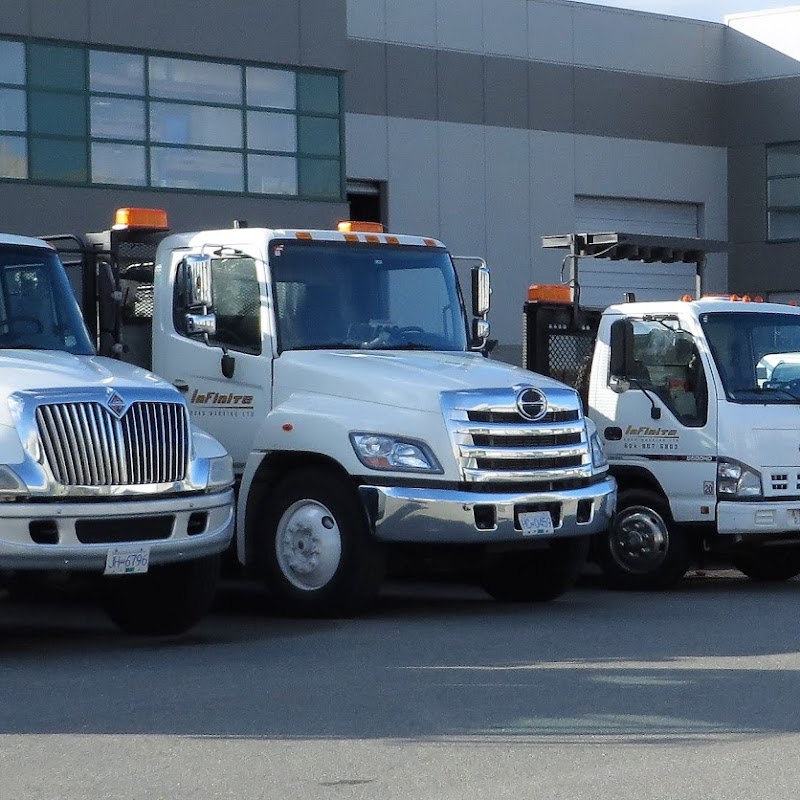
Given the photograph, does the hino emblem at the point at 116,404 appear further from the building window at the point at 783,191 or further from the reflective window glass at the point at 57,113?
the building window at the point at 783,191

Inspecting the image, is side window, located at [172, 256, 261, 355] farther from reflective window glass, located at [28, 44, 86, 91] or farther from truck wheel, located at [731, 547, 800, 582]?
reflective window glass, located at [28, 44, 86, 91]

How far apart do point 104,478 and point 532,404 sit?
3234 millimetres

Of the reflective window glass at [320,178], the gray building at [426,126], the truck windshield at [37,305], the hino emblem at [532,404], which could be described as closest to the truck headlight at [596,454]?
the hino emblem at [532,404]

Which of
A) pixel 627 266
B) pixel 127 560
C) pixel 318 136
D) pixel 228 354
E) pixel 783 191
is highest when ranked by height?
pixel 318 136

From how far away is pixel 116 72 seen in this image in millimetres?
28734

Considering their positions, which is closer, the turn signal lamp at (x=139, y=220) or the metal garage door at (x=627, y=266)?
the turn signal lamp at (x=139, y=220)

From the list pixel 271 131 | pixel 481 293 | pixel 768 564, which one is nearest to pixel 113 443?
pixel 481 293

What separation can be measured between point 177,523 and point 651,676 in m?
2.95

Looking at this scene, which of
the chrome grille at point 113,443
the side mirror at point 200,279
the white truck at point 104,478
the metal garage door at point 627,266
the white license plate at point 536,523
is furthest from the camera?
the metal garage door at point 627,266

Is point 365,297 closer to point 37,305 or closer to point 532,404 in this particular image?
point 532,404

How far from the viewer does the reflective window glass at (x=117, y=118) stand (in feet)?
93.8

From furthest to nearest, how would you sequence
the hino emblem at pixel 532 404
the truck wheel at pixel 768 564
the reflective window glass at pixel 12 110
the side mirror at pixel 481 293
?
the reflective window glass at pixel 12 110 < the truck wheel at pixel 768 564 < the side mirror at pixel 481 293 < the hino emblem at pixel 532 404

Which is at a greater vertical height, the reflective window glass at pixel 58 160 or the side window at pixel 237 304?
the reflective window glass at pixel 58 160

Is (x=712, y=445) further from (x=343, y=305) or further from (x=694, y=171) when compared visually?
(x=694, y=171)
